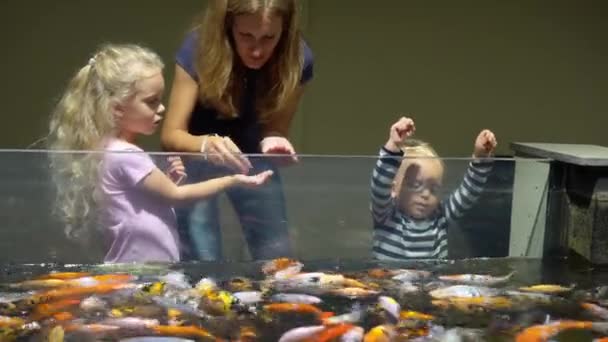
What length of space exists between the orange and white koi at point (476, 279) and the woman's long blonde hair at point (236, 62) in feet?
2.26

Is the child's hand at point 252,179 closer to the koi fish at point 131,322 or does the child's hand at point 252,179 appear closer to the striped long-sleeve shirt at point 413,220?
the striped long-sleeve shirt at point 413,220

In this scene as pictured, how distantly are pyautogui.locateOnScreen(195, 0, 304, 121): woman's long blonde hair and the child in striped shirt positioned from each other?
13.6 inches

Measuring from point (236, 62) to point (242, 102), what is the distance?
117mm

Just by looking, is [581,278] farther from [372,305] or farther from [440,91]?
[440,91]

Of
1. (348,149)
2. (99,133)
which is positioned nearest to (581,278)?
(99,133)

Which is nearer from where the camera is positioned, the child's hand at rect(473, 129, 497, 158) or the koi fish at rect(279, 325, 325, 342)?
the koi fish at rect(279, 325, 325, 342)

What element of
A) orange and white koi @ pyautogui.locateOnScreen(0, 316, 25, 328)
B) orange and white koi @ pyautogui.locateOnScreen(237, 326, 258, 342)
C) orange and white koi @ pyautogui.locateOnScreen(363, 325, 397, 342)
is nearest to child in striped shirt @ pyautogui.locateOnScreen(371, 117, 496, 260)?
orange and white koi @ pyautogui.locateOnScreen(363, 325, 397, 342)

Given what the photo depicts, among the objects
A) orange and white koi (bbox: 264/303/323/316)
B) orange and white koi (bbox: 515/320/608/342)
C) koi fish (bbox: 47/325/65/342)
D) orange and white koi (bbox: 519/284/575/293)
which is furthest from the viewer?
orange and white koi (bbox: 519/284/575/293)

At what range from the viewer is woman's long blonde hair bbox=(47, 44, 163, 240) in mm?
2174

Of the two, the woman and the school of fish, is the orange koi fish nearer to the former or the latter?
the school of fish

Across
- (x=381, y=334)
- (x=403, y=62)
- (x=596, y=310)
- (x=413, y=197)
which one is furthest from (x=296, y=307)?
(x=403, y=62)

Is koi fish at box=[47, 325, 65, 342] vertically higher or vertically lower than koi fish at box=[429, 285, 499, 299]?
lower

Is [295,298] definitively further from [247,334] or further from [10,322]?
[10,322]

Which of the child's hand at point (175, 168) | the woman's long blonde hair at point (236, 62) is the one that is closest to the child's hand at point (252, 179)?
the child's hand at point (175, 168)
